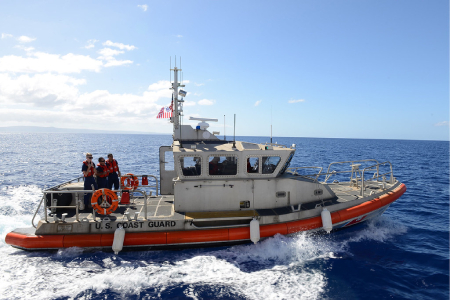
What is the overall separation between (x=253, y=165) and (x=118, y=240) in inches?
170

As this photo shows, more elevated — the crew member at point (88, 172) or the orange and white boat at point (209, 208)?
the crew member at point (88, 172)

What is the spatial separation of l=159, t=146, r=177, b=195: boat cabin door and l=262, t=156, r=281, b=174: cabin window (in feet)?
11.2

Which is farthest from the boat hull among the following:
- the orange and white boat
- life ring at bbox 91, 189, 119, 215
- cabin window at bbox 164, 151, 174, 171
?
cabin window at bbox 164, 151, 174, 171

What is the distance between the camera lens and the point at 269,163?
809 centimetres

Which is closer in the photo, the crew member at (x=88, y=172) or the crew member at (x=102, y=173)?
the crew member at (x=88, y=172)

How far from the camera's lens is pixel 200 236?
742 centimetres

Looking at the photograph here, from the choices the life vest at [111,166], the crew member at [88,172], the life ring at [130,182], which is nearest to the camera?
the crew member at [88,172]

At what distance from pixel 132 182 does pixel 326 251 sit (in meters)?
6.78

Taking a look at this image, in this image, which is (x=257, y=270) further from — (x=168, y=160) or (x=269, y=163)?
(x=168, y=160)

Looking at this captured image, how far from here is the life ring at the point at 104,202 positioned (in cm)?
722

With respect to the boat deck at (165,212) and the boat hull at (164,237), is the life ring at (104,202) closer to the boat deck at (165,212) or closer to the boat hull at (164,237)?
the boat deck at (165,212)

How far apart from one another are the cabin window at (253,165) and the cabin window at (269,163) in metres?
0.20

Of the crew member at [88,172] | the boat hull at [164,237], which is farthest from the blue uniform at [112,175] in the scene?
the boat hull at [164,237]

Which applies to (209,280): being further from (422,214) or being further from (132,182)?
(422,214)
